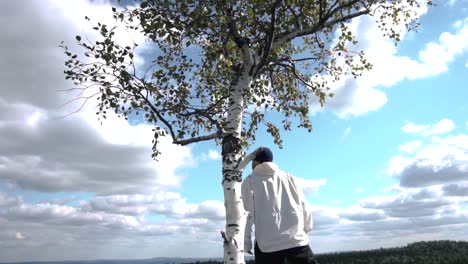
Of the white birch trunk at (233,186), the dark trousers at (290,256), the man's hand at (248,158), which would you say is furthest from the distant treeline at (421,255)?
the dark trousers at (290,256)

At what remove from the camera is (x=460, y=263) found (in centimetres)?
9888

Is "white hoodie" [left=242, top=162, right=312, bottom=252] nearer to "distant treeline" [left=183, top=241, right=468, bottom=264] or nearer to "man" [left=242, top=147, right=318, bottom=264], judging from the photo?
"man" [left=242, top=147, right=318, bottom=264]

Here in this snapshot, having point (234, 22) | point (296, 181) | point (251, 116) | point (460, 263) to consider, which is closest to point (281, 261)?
point (296, 181)

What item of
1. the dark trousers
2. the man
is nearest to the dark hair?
the man

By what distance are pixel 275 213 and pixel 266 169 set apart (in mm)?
928

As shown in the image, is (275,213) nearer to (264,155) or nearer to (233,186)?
(264,155)

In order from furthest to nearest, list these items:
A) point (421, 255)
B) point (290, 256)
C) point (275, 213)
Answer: point (421, 255), point (275, 213), point (290, 256)

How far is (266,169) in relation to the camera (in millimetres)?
8391

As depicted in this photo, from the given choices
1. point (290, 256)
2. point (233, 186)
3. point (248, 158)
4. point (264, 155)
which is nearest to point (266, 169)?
point (264, 155)

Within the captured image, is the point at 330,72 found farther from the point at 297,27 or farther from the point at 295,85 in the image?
the point at 297,27

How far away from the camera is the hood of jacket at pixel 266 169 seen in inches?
329

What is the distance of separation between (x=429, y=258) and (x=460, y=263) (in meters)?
10.2

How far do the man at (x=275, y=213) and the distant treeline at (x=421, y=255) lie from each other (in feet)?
338

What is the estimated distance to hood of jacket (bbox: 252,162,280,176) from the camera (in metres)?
8.37
